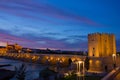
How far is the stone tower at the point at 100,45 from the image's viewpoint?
3697 centimetres

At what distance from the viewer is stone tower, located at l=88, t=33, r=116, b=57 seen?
1455 inches

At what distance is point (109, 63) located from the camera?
32.0 metres

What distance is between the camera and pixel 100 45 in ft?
122

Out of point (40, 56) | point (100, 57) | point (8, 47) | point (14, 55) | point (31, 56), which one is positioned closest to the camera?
point (100, 57)

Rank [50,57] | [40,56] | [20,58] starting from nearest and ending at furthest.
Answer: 1. [50,57]
2. [40,56]
3. [20,58]

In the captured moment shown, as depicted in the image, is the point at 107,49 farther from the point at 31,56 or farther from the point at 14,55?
the point at 14,55

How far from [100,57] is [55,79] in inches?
578

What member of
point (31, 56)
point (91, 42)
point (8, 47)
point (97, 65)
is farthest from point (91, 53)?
point (8, 47)

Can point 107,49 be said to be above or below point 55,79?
above

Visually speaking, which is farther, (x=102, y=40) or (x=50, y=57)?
(x=50, y=57)

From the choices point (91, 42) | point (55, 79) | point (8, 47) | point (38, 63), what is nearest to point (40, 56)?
point (38, 63)

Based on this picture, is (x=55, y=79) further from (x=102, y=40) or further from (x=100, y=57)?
(x=102, y=40)

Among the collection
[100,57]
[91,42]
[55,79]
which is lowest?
[55,79]

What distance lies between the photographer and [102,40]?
38.2m
